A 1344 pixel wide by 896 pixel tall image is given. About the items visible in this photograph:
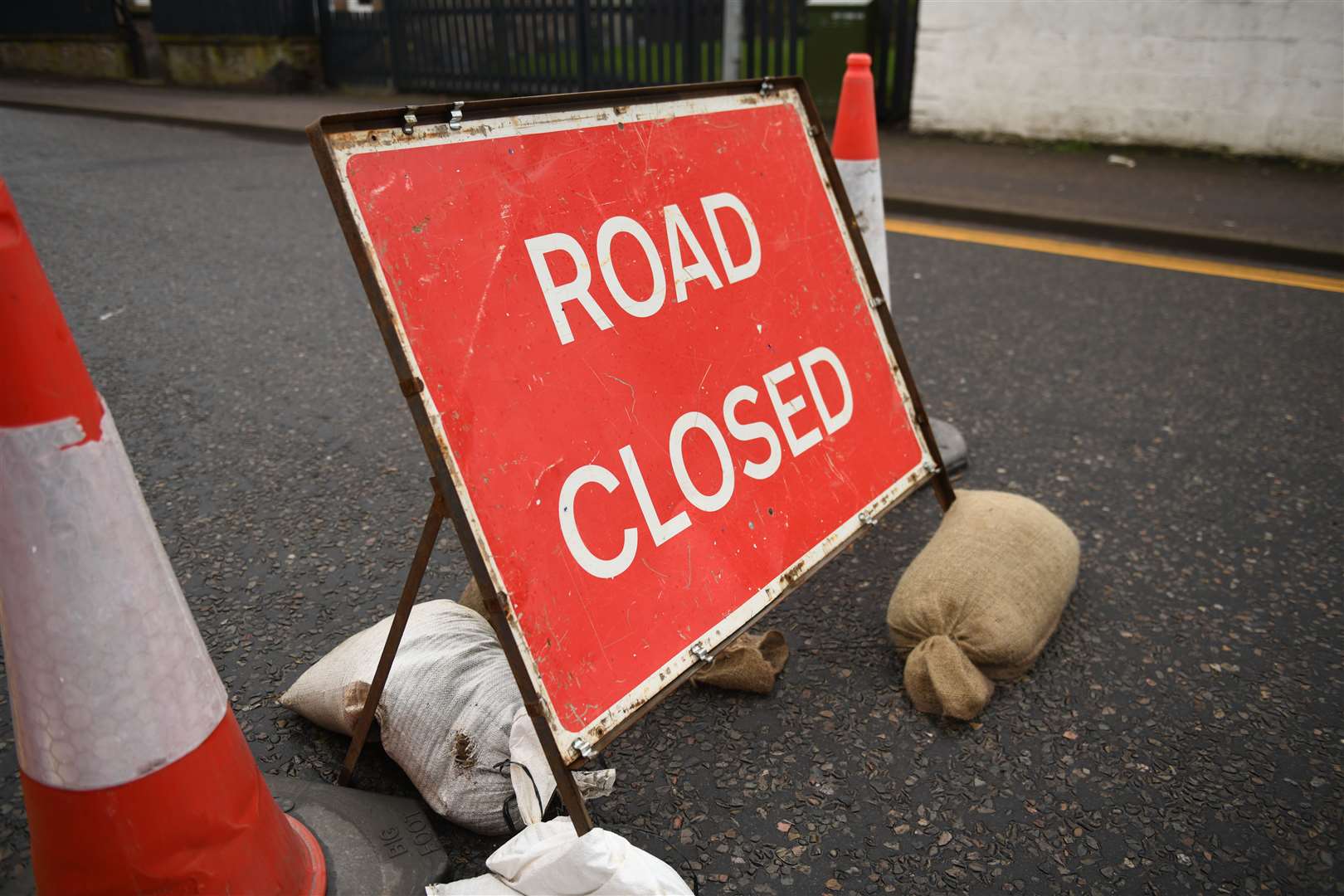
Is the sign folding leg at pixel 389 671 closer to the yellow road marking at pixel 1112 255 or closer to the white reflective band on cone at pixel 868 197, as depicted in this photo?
the white reflective band on cone at pixel 868 197

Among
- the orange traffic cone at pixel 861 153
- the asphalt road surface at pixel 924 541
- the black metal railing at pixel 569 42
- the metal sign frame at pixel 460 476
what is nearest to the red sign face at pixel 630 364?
the metal sign frame at pixel 460 476

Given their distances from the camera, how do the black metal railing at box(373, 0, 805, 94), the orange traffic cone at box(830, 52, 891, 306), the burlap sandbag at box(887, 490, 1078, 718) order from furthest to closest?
the black metal railing at box(373, 0, 805, 94) < the orange traffic cone at box(830, 52, 891, 306) < the burlap sandbag at box(887, 490, 1078, 718)

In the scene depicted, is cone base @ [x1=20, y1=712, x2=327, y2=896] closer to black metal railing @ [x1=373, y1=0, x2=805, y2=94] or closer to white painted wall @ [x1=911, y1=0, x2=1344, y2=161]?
white painted wall @ [x1=911, y1=0, x2=1344, y2=161]

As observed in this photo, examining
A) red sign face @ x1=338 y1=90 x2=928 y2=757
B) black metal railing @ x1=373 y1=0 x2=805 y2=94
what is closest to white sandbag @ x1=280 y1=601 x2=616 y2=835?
red sign face @ x1=338 y1=90 x2=928 y2=757

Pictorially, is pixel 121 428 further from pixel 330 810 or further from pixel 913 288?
pixel 913 288

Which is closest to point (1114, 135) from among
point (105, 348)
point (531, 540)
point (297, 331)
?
point (297, 331)

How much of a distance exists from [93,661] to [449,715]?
2.17 ft

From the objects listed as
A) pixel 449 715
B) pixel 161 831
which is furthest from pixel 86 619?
pixel 449 715

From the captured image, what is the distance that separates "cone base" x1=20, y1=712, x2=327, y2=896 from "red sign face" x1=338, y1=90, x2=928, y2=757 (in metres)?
0.46

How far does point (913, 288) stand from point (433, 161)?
12.7 ft

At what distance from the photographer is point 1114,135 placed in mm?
8289

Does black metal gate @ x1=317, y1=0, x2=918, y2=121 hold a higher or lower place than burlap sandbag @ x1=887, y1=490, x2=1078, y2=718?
higher

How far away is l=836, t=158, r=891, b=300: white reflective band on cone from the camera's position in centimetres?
295

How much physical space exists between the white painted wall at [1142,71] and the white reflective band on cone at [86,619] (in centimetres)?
864
